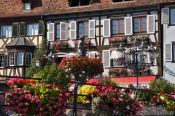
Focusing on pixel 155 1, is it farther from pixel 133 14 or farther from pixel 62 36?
pixel 62 36

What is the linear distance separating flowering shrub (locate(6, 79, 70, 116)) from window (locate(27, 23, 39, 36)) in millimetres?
29838

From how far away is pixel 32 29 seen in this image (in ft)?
132

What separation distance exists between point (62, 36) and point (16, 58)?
14.3 feet

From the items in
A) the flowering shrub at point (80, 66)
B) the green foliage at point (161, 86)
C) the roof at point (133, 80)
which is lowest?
the roof at point (133, 80)

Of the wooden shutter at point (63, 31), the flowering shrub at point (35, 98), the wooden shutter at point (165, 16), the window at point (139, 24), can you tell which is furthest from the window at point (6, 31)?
the flowering shrub at point (35, 98)

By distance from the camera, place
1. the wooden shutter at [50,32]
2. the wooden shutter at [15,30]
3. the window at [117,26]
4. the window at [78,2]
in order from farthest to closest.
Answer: the wooden shutter at [15,30] < the wooden shutter at [50,32] < the window at [78,2] < the window at [117,26]

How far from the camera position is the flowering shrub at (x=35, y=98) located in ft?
Result: 31.9

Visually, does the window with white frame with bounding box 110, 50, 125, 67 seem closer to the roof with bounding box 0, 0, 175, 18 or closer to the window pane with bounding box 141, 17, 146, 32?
the window pane with bounding box 141, 17, 146, 32

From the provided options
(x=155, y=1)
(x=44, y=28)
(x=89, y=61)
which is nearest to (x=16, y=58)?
(x=44, y=28)

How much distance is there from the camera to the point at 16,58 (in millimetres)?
40094

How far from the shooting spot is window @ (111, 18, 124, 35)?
36.6 meters

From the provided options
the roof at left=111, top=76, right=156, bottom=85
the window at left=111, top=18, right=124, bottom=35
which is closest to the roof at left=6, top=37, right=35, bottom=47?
the window at left=111, top=18, right=124, bottom=35

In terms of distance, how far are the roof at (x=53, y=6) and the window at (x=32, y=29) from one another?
88 centimetres

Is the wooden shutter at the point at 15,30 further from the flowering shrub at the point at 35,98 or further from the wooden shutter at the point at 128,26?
the flowering shrub at the point at 35,98
